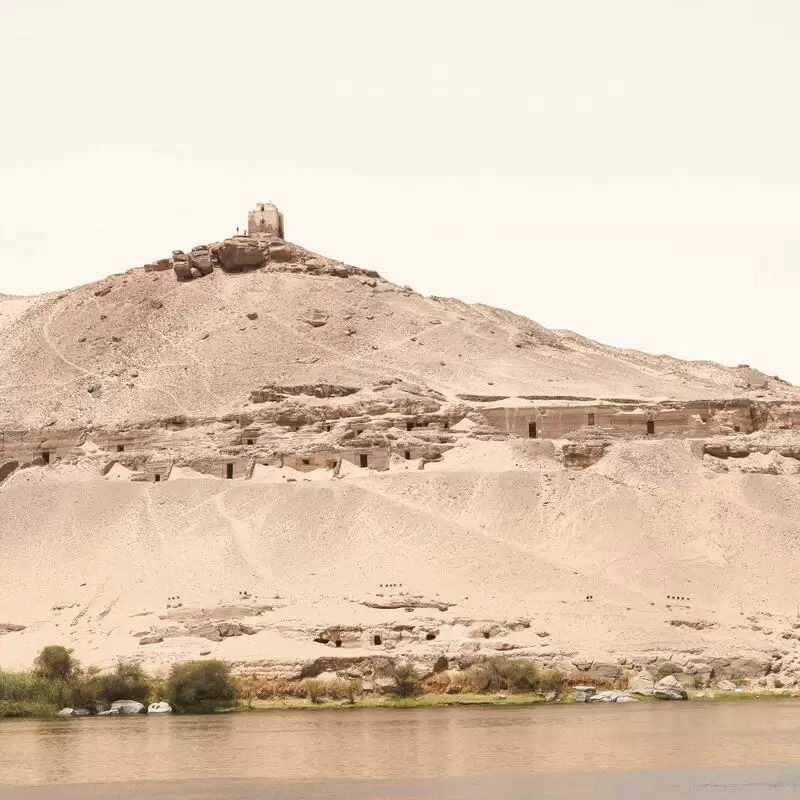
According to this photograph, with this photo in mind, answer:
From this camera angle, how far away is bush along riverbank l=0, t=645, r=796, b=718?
2483 inches

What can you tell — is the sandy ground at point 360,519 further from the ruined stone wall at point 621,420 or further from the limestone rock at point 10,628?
the ruined stone wall at point 621,420

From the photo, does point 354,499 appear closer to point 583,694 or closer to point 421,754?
point 583,694

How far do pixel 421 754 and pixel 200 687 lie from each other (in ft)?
47.3

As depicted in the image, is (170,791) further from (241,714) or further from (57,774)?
(241,714)

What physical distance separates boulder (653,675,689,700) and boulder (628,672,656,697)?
0.85 ft

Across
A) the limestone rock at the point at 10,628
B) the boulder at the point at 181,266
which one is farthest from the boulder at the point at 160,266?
the limestone rock at the point at 10,628

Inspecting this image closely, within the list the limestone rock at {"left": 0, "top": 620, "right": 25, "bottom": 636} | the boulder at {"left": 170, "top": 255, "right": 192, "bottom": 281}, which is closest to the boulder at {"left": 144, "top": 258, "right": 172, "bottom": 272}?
the boulder at {"left": 170, "top": 255, "right": 192, "bottom": 281}

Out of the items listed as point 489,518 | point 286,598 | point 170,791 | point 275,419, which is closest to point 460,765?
point 170,791

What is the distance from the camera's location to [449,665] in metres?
65.6

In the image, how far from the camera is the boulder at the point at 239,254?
3826 inches

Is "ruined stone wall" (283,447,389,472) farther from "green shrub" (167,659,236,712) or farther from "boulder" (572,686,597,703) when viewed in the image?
"boulder" (572,686,597,703)

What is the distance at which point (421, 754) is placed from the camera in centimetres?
4975

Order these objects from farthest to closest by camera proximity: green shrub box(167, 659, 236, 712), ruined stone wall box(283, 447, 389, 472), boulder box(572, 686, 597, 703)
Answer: ruined stone wall box(283, 447, 389, 472) → boulder box(572, 686, 597, 703) → green shrub box(167, 659, 236, 712)

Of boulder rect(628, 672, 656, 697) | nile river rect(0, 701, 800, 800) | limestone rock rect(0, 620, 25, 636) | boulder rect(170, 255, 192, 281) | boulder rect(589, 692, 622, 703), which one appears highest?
boulder rect(170, 255, 192, 281)
